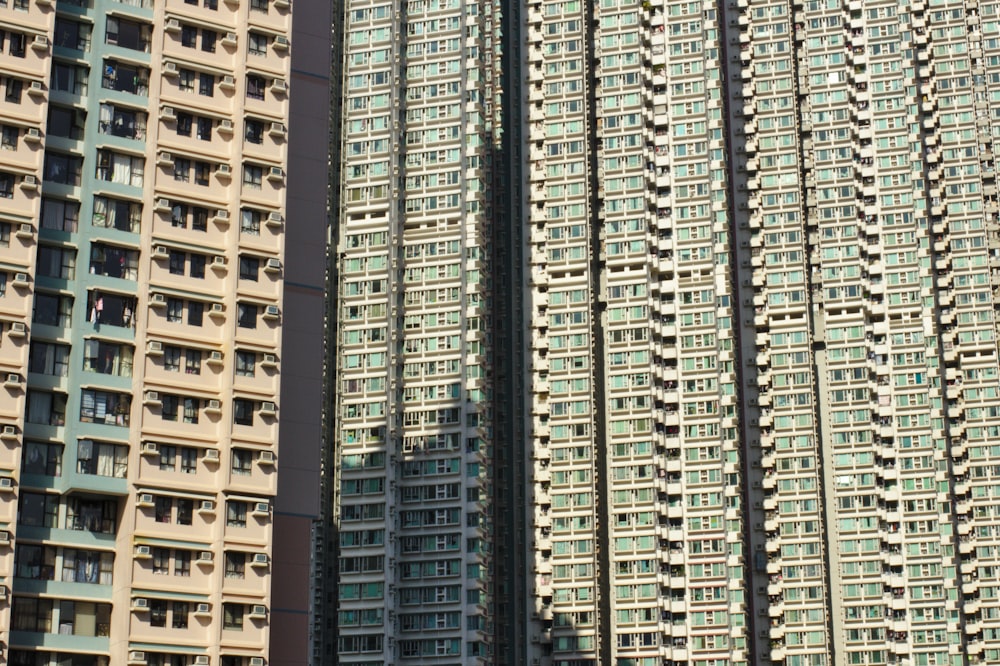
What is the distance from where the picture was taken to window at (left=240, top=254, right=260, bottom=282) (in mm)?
66000

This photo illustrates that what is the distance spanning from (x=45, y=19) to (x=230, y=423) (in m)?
16.6

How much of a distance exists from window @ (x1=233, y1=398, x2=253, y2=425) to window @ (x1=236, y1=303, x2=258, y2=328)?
2.99 metres

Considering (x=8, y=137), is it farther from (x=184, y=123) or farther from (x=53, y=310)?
(x=184, y=123)

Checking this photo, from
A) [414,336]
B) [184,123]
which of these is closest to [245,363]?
[184,123]

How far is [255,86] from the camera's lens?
2704 inches

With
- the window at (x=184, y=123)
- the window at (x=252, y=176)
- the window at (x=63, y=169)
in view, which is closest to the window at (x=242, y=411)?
the window at (x=252, y=176)

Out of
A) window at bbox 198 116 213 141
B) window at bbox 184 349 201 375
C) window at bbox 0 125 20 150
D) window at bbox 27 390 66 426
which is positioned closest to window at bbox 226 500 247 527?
window at bbox 184 349 201 375

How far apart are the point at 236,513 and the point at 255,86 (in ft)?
56.6

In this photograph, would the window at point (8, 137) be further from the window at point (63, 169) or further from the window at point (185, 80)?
the window at point (185, 80)

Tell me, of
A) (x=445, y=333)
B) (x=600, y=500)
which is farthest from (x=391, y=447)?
(x=600, y=500)

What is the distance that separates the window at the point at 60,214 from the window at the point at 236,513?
11574 mm

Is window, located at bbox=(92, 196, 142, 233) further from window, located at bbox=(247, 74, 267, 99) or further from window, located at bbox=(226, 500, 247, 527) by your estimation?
window, located at bbox=(226, 500, 247, 527)

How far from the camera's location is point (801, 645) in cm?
11194

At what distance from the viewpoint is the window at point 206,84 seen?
222 feet
